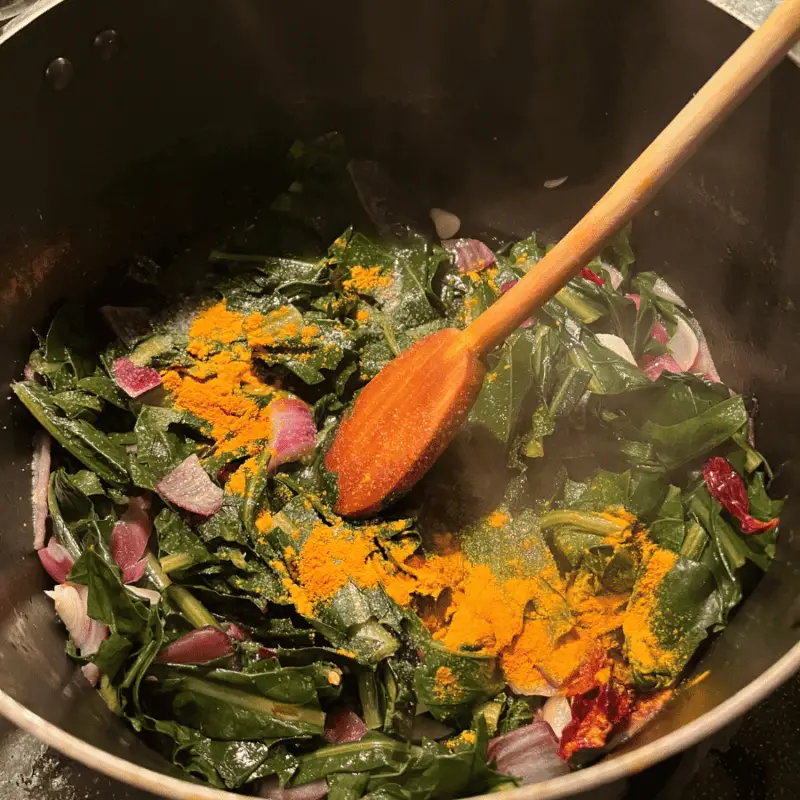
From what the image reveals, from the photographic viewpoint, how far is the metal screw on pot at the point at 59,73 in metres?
1.44

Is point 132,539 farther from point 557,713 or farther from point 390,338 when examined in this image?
point 557,713

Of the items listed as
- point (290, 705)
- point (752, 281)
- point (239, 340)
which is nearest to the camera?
point (290, 705)

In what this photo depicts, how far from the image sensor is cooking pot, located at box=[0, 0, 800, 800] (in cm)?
139

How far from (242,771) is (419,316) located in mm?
1146

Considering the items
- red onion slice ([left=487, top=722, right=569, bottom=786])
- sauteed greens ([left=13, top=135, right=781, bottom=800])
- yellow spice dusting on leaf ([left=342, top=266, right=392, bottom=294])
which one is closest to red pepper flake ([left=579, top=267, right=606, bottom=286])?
sauteed greens ([left=13, top=135, right=781, bottom=800])

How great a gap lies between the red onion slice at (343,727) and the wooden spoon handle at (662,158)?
89 centimetres

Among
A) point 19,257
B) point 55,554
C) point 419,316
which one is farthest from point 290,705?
point 19,257

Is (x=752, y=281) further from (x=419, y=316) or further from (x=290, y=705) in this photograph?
(x=290, y=705)

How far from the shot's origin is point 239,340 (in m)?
1.80

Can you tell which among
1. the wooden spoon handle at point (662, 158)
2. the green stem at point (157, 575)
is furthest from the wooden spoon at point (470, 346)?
the green stem at point (157, 575)

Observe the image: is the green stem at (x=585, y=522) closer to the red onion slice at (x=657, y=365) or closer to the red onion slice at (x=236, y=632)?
the red onion slice at (x=657, y=365)

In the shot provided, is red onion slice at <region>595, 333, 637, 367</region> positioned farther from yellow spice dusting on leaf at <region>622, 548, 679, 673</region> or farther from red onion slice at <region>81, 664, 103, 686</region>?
red onion slice at <region>81, 664, 103, 686</region>

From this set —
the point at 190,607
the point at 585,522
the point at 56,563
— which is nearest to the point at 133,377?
the point at 56,563

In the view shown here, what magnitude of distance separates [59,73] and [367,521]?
1165 mm
